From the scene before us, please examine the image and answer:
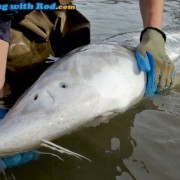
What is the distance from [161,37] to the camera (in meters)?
2.20

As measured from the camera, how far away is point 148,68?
189 centimetres

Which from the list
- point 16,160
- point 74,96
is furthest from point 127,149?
point 16,160

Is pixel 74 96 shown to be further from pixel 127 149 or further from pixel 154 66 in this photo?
pixel 154 66

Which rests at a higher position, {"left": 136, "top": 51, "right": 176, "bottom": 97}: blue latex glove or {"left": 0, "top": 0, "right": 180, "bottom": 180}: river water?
{"left": 136, "top": 51, "right": 176, "bottom": 97}: blue latex glove

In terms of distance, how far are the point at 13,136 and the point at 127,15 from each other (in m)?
4.32

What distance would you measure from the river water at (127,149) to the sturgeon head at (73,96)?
20 cm

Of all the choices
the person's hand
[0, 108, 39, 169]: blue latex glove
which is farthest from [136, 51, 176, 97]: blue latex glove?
[0, 108, 39, 169]: blue latex glove

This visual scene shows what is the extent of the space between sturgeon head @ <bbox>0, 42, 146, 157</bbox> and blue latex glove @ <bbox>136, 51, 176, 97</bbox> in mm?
31

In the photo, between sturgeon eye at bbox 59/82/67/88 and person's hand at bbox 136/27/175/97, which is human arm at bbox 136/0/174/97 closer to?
person's hand at bbox 136/27/175/97

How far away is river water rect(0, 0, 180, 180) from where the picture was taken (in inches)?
63.7

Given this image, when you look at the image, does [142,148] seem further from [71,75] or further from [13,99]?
[13,99]

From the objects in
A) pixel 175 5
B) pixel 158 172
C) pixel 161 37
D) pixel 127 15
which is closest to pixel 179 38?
pixel 161 37

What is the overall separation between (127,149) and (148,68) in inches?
17.2

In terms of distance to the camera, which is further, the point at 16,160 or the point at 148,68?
the point at 148,68
